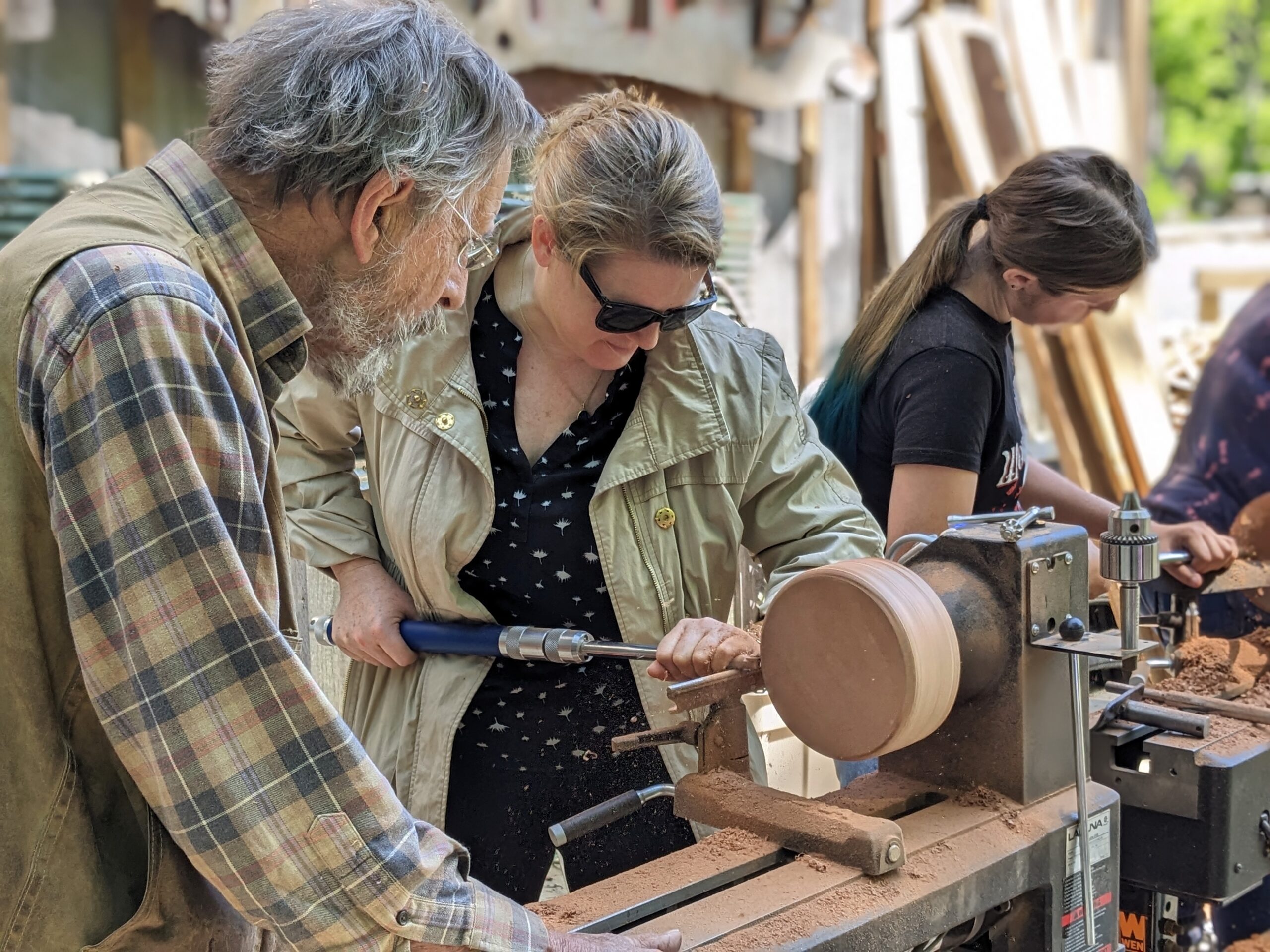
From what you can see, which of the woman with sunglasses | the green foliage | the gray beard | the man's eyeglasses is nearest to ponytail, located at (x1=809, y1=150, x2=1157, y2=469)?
the woman with sunglasses

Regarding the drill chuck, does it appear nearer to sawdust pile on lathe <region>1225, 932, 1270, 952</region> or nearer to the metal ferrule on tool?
the metal ferrule on tool

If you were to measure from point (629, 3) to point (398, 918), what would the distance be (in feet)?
15.1

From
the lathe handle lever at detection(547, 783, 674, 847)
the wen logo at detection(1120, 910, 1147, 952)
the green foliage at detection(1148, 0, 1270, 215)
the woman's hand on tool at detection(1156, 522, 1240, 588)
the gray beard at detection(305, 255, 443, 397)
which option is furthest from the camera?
the green foliage at detection(1148, 0, 1270, 215)

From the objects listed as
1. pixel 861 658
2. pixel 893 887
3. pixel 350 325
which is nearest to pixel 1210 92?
pixel 861 658

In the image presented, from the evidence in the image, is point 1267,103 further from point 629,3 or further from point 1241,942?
point 1241,942

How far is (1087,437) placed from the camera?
5895 mm

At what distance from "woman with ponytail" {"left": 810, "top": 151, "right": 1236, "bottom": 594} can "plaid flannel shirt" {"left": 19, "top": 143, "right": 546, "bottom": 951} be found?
4.14 feet

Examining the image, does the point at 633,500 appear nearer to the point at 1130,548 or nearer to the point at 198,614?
the point at 1130,548

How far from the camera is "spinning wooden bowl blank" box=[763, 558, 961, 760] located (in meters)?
1.42

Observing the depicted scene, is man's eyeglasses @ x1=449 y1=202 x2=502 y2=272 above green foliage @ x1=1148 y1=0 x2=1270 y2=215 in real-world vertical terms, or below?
below

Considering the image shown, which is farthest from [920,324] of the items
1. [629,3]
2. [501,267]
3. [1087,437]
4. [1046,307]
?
[1087,437]

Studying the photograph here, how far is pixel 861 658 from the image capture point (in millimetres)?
1449

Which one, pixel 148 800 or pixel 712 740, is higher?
pixel 148 800

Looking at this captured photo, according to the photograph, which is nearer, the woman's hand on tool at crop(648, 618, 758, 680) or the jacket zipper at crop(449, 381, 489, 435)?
the woman's hand on tool at crop(648, 618, 758, 680)
